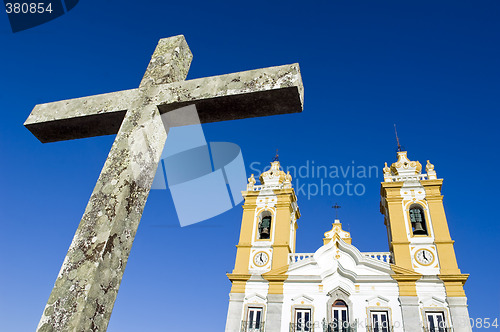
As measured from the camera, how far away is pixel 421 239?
48.9 feet

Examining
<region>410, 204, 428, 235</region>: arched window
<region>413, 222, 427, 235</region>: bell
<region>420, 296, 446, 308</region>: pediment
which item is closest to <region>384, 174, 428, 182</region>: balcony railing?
<region>410, 204, 428, 235</region>: arched window

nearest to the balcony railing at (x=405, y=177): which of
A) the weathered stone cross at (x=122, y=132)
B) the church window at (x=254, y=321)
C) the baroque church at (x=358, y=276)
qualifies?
the baroque church at (x=358, y=276)

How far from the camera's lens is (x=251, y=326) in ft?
45.9

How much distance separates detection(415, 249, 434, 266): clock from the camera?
1436cm

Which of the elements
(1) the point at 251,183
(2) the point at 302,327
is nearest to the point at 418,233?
(2) the point at 302,327

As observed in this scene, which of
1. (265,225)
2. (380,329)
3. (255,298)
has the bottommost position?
(380,329)

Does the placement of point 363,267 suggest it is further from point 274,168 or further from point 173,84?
point 173,84

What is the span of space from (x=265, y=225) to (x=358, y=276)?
4659 millimetres

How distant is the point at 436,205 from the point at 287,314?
7.94m

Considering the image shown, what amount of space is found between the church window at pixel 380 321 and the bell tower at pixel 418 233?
861mm

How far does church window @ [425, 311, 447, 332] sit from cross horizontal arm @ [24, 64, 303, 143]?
13.5 meters

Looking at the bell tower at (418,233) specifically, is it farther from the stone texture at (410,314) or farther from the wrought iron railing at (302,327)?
the wrought iron railing at (302,327)

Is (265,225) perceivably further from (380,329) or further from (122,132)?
(122,132)

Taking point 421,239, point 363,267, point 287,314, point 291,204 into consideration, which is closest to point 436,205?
point 421,239
